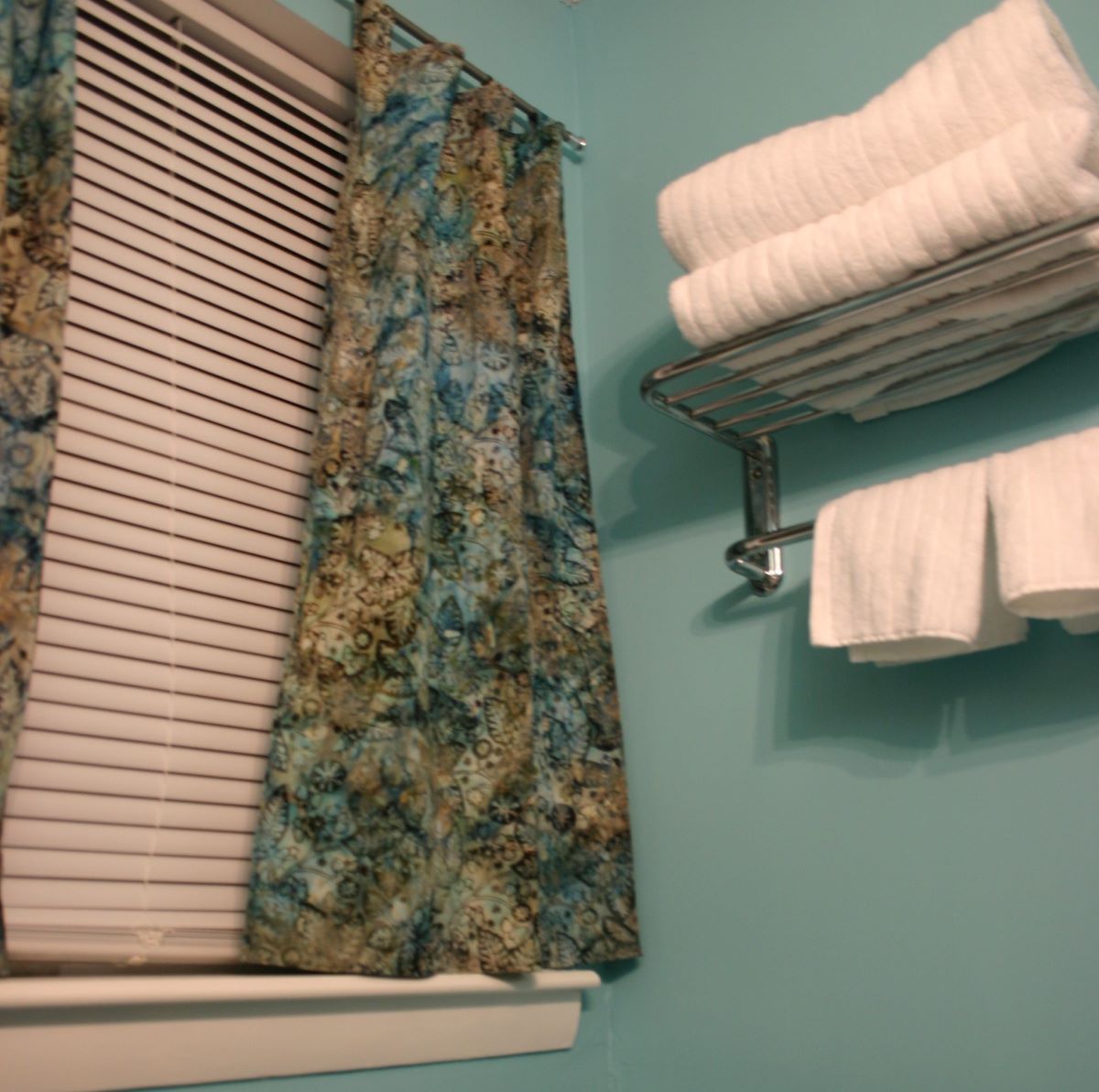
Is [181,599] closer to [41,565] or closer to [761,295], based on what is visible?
[41,565]

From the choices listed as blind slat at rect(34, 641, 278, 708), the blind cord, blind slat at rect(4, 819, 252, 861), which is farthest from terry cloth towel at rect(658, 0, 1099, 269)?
blind slat at rect(4, 819, 252, 861)

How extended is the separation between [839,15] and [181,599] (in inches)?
42.0

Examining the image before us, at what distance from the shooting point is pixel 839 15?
55.2 inches

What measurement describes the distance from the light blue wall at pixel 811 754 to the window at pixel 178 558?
19 cm

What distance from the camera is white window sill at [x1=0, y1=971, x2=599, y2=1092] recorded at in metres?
0.87

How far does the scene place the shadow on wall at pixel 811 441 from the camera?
3.66 ft

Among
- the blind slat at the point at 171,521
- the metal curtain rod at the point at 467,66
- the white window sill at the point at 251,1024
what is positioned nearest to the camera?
the white window sill at the point at 251,1024

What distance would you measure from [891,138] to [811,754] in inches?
24.8

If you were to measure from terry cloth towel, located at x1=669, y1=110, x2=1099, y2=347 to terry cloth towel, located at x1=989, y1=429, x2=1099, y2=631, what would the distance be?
0.19m

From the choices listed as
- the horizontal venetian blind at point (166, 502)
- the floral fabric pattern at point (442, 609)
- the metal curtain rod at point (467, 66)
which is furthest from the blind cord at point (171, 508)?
the metal curtain rod at point (467, 66)

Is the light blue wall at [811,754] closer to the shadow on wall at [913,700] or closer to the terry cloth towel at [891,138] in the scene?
the shadow on wall at [913,700]

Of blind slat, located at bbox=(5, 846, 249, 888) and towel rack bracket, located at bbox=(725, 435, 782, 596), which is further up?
towel rack bracket, located at bbox=(725, 435, 782, 596)

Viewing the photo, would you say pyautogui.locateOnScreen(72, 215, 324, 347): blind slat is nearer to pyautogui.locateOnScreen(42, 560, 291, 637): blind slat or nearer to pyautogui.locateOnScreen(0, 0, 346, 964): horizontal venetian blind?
pyautogui.locateOnScreen(0, 0, 346, 964): horizontal venetian blind

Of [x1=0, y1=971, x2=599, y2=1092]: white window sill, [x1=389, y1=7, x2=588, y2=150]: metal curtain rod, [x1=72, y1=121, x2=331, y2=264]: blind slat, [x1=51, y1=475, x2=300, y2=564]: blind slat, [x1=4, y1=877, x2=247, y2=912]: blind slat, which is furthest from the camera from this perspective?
[x1=389, y1=7, x2=588, y2=150]: metal curtain rod
